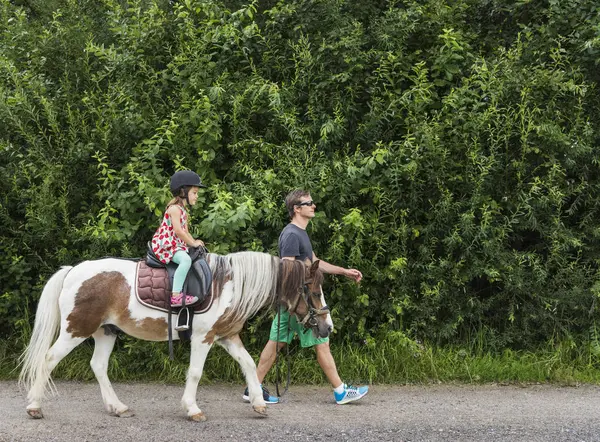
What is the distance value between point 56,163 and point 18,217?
0.86 meters

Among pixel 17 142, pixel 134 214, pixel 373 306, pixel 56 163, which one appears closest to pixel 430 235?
pixel 373 306

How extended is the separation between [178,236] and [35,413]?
1.99 m

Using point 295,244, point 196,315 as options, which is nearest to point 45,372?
point 196,315

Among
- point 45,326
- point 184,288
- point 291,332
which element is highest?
point 184,288

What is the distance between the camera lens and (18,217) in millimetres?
8359

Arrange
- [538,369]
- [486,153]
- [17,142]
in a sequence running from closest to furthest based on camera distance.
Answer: [538,369], [486,153], [17,142]

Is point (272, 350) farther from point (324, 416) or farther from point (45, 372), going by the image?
point (45, 372)

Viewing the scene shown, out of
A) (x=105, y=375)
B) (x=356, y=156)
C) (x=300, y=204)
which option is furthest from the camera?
(x=356, y=156)

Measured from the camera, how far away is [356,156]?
7.73 m

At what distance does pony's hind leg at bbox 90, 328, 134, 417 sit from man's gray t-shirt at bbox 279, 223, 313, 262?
180 cm

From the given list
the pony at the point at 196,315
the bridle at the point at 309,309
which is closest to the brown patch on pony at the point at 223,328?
the pony at the point at 196,315

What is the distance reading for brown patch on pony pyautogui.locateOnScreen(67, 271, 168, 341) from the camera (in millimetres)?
5926

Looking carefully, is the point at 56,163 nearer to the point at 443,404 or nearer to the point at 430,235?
the point at 430,235

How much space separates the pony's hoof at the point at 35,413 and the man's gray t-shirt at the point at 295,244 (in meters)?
2.53
